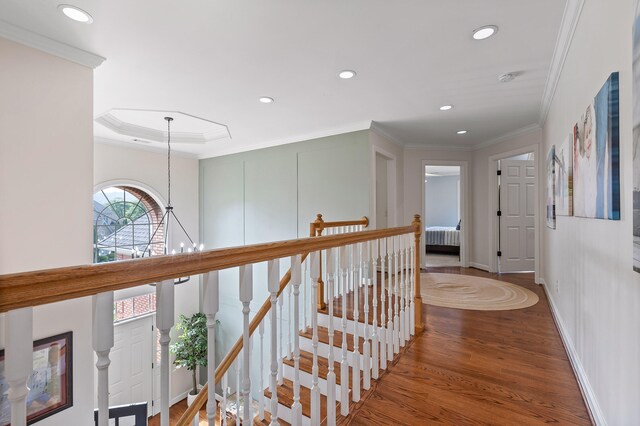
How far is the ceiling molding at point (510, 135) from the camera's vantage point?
4270 mm

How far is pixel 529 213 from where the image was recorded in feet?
16.7

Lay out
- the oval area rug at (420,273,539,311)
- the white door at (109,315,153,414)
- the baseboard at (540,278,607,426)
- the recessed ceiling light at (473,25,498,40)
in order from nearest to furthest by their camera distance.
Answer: the baseboard at (540,278,607,426), the recessed ceiling light at (473,25,498,40), the oval area rug at (420,273,539,311), the white door at (109,315,153,414)

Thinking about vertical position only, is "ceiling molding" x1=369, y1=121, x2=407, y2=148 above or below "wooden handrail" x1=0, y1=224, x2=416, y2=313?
above

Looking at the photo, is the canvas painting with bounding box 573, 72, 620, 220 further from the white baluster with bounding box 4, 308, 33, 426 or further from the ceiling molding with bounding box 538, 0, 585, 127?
the white baluster with bounding box 4, 308, 33, 426

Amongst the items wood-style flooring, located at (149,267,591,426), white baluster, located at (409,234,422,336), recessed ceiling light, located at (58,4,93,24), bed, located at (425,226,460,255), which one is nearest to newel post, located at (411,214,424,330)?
white baluster, located at (409,234,422,336)

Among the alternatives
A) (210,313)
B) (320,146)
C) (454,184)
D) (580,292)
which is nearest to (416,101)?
(320,146)

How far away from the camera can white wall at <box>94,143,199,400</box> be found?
4707mm

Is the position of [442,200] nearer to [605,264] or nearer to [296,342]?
[605,264]

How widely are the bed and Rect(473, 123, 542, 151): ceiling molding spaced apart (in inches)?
104

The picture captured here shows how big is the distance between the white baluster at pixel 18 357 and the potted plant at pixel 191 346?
16.1 ft

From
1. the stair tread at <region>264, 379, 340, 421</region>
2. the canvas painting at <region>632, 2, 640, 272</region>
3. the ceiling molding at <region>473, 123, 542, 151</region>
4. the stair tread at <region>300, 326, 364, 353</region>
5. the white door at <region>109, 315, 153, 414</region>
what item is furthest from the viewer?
the white door at <region>109, 315, 153, 414</region>

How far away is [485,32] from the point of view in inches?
81.7

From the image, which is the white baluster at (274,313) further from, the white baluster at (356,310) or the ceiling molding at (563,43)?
the ceiling molding at (563,43)

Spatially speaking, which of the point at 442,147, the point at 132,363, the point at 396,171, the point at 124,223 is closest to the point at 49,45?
the point at 124,223
